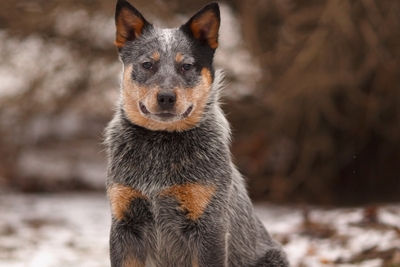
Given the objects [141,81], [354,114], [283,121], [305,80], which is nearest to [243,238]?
[141,81]

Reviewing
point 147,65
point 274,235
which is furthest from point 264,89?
point 147,65

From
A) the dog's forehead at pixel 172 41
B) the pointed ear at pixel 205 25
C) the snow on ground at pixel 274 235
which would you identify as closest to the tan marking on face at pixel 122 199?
the dog's forehead at pixel 172 41

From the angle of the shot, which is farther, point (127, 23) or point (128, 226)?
point (127, 23)

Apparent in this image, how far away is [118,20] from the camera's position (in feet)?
14.9

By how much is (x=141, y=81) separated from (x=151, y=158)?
55 centimetres

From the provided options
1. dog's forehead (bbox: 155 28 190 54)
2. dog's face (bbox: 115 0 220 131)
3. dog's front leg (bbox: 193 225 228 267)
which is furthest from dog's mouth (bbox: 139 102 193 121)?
dog's front leg (bbox: 193 225 228 267)

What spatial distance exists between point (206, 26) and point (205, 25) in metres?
0.01

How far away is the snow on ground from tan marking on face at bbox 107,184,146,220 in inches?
104

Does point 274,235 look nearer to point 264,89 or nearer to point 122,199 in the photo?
point 264,89

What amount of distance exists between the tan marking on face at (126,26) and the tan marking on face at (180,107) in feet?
0.85

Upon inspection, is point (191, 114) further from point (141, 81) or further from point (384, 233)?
point (384, 233)

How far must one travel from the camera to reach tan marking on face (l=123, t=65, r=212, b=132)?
4.28 m

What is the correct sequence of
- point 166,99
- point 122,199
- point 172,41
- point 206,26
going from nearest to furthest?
point 166,99
point 122,199
point 172,41
point 206,26

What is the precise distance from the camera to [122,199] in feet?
14.0
